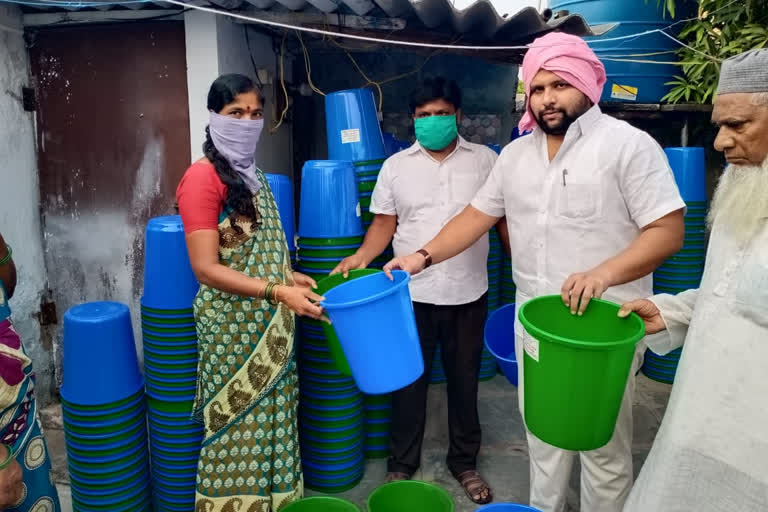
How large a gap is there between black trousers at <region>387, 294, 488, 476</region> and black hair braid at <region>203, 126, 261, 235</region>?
1115 millimetres

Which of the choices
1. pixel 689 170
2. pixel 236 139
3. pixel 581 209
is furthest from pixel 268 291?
pixel 689 170

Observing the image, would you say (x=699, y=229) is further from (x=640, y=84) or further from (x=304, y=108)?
(x=304, y=108)

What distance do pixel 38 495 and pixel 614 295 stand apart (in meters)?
2.10

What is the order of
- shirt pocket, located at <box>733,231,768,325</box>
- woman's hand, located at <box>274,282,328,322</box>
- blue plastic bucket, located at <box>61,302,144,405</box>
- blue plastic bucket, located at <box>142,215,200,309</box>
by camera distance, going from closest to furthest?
shirt pocket, located at <box>733,231,768,325</box>
woman's hand, located at <box>274,282,328,322</box>
blue plastic bucket, located at <box>61,302,144,405</box>
blue plastic bucket, located at <box>142,215,200,309</box>

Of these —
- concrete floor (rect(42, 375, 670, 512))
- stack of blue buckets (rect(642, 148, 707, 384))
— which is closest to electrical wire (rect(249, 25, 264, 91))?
concrete floor (rect(42, 375, 670, 512))

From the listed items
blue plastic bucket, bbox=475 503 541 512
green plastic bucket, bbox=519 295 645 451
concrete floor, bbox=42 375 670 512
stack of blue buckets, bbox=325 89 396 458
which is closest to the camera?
green plastic bucket, bbox=519 295 645 451

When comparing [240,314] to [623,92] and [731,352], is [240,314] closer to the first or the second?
[731,352]

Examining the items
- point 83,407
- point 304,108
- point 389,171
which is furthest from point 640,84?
point 83,407

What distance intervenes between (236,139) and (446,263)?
1.20 meters

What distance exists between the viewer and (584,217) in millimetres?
2225

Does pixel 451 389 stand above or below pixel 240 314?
below

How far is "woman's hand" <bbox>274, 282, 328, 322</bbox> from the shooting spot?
2.06 meters

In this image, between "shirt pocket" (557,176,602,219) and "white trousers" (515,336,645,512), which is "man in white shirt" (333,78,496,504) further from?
"shirt pocket" (557,176,602,219)

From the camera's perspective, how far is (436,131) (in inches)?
114
